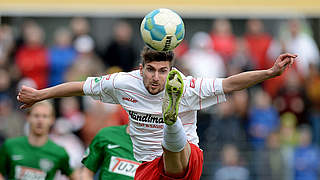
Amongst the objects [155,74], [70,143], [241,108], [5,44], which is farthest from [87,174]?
[5,44]

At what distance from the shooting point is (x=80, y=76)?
1292 centimetres

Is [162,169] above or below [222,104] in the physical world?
below

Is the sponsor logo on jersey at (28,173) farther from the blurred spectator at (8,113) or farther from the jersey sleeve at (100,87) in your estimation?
the blurred spectator at (8,113)

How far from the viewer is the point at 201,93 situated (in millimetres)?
6449

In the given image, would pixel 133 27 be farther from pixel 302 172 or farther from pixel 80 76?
pixel 302 172

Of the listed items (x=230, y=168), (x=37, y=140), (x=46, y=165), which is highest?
(x=37, y=140)

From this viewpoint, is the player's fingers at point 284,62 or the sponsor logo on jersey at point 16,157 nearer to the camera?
the player's fingers at point 284,62

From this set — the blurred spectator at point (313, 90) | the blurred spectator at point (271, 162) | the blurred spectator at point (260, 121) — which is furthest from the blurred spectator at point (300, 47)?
the blurred spectator at point (271, 162)

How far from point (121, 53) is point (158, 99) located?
280 inches

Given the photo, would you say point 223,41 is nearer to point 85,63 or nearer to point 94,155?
point 85,63

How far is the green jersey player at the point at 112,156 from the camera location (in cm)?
785

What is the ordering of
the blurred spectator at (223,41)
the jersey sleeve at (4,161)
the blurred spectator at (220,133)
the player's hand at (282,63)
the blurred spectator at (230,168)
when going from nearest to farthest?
the player's hand at (282,63) < the jersey sleeve at (4,161) < the blurred spectator at (230,168) < the blurred spectator at (220,133) < the blurred spectator at (223,41)

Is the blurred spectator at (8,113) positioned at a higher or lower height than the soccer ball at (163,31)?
lower

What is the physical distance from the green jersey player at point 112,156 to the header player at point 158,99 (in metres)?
1.06
